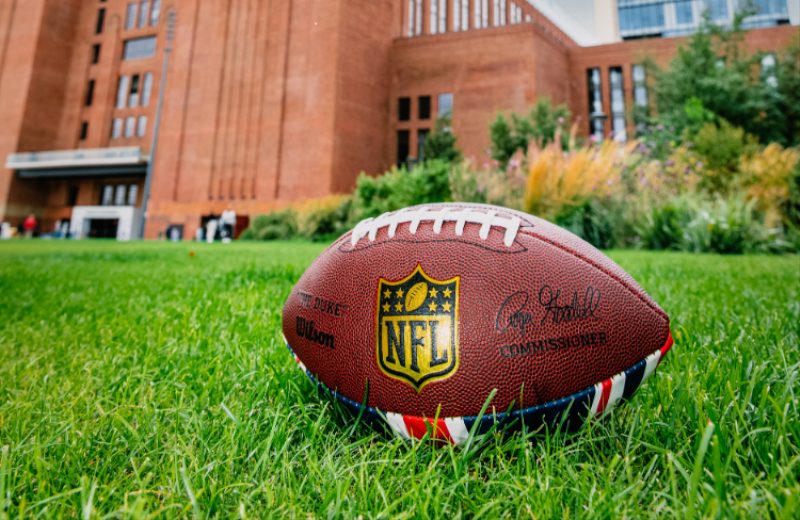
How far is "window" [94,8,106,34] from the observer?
41.4m

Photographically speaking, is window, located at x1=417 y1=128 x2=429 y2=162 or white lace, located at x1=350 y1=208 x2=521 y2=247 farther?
window, located at x1=417 y1=128 x2=429 y2=162

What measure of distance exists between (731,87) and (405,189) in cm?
1906

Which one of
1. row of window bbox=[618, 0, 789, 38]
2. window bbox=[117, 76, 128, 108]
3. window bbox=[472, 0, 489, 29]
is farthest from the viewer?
window bbox=[472, 0, 489, 29]

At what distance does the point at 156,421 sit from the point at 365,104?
31311 millimetres

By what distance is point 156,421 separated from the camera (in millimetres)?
1082

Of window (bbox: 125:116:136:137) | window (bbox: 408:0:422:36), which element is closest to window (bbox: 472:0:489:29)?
window (bbox: 408:0:422:36)

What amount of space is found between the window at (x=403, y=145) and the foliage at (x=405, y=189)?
1733 centimetres

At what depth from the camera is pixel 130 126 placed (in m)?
39.8

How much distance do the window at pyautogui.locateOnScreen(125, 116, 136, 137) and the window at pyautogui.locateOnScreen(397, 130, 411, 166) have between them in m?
24.7

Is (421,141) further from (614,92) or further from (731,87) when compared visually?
(731,87)

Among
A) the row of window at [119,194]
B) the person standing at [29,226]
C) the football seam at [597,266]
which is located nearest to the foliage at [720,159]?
the football seam at [597,266]

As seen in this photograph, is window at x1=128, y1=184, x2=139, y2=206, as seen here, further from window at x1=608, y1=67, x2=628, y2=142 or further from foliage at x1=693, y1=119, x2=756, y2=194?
foliage at x1=693, y1=119, x2=756, y2=194

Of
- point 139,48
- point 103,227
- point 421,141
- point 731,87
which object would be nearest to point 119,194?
point 103,227

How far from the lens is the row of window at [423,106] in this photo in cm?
3186
